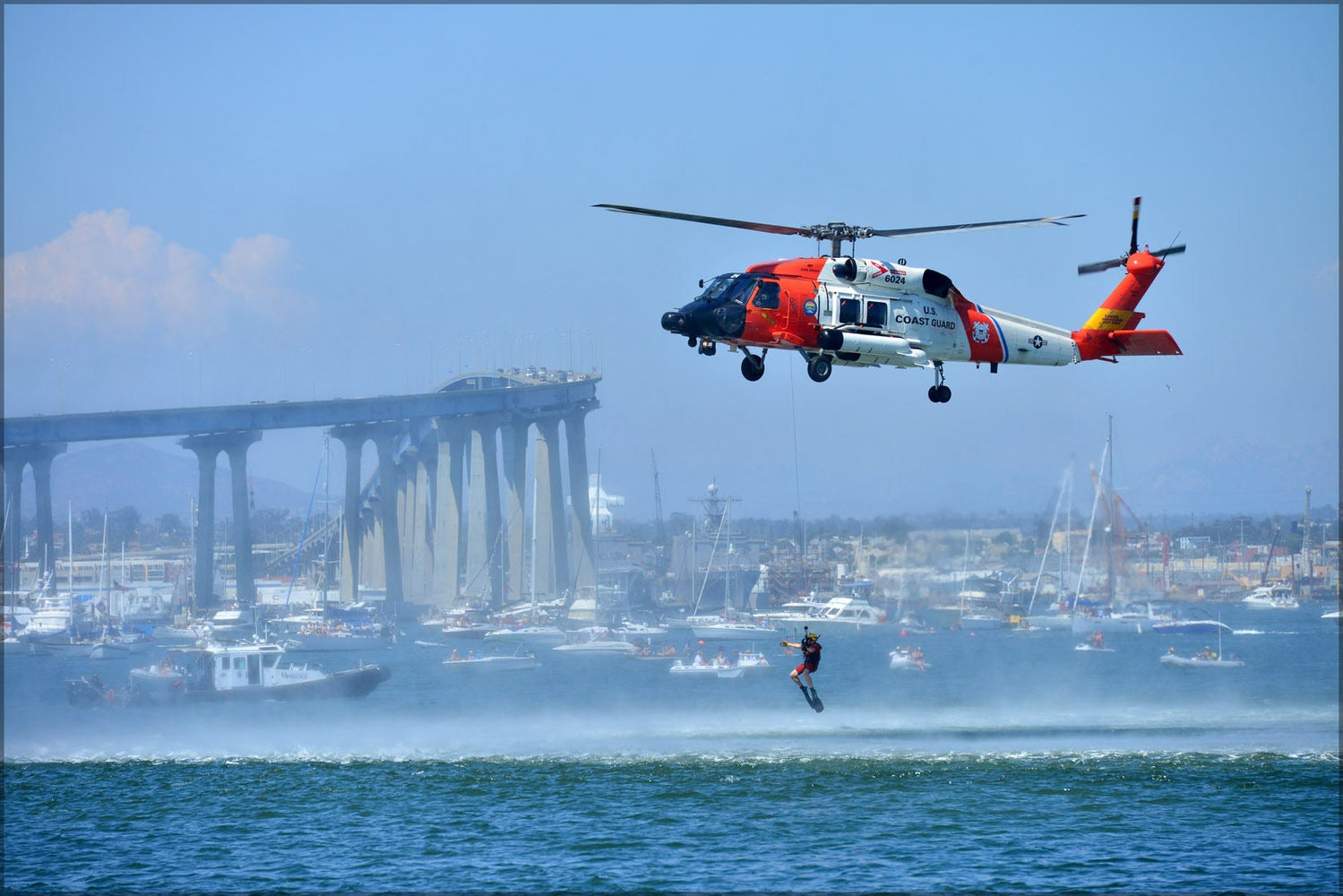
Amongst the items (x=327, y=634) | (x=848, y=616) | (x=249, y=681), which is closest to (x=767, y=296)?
(x=249, y=681)

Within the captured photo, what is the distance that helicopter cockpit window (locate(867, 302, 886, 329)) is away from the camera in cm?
3086

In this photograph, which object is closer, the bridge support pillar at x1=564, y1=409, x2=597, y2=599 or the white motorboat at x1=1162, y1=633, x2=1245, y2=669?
the white motorboat at x1=1162, y1=633, x2=1245, y2=669

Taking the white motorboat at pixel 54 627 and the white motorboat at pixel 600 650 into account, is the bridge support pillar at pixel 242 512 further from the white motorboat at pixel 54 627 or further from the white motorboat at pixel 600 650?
the white motorboat at pixel 600 650

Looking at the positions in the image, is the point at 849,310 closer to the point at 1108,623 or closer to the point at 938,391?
the point at 938,391

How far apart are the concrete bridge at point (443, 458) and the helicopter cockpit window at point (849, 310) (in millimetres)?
86613

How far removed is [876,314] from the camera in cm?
3097

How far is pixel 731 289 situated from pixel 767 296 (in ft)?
2.55

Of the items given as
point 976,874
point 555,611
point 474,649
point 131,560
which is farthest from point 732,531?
point 976,874

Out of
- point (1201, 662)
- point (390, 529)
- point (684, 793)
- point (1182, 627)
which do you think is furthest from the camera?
point (390, 529)

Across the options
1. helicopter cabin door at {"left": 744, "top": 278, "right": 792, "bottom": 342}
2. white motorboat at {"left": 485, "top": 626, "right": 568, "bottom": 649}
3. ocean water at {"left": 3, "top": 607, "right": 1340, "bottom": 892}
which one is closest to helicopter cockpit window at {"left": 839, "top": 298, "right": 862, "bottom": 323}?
helicopter cabin door at {"left": 744, "top": 278, "right": 792, "bottom": 342}

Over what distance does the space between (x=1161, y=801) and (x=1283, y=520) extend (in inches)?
6200

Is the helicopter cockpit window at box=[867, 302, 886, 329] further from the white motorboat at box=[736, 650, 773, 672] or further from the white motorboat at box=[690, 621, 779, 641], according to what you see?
the white motorboat at box=[690, 621, 779, 641]

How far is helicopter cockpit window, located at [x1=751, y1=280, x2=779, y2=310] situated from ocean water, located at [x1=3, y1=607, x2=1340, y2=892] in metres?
18.1

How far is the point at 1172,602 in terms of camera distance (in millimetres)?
158750
